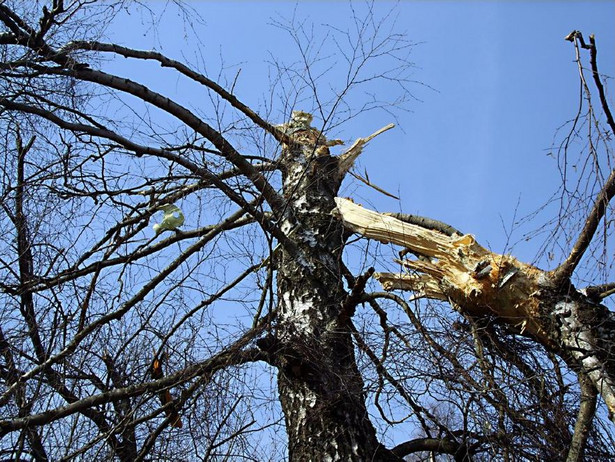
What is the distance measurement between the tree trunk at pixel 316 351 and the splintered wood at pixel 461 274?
0.94ft

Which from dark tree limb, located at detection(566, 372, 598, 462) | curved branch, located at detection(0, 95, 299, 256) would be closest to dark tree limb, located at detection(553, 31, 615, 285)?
dark tree limb, located at detection(566, 372, 598, 462)

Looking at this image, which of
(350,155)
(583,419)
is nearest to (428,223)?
(350,155)

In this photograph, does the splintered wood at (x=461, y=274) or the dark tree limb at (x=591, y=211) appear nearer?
the dark tree limb at (x=591, y=211)

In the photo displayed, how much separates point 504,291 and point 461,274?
291 mm

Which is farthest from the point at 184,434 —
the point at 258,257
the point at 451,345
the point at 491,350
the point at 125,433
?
the point at 491,350

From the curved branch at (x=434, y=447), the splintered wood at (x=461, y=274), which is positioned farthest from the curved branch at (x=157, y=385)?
the splintered wood at (x=461, y=274)

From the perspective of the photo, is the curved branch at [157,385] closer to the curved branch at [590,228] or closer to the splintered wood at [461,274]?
the splintered wood at [461,274]

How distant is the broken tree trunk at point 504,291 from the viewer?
3.62 meters

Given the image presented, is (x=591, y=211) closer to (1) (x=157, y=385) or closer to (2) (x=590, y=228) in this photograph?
(2) (x=590, y=228)

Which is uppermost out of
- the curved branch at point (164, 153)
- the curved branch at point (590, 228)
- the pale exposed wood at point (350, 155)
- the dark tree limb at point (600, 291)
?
the pale exposed wood at point (350, 155)

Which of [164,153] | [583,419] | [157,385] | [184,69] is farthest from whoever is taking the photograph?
[184,69]

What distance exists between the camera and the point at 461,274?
425 cm

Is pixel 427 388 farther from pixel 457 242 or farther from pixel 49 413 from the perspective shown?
pixel 49 413

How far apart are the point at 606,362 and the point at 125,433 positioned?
262cm
